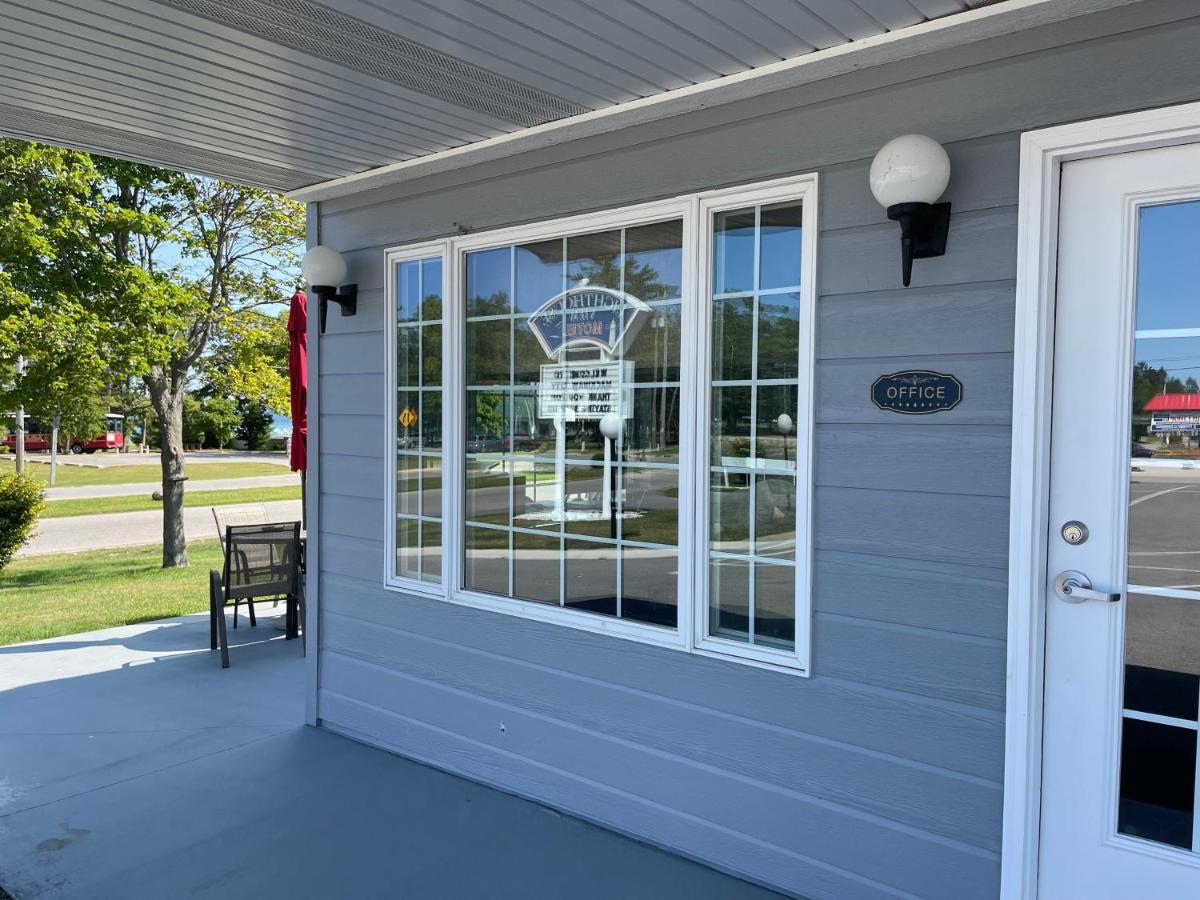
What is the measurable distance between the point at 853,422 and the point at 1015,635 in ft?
2.20

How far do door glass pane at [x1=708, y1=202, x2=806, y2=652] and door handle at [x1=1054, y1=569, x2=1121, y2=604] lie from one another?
27.0 inches

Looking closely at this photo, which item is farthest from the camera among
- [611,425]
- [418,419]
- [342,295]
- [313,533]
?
[313,533]

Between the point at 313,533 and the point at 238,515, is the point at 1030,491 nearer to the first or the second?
the point at 313,533

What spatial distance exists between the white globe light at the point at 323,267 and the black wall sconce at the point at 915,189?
2.38 metres

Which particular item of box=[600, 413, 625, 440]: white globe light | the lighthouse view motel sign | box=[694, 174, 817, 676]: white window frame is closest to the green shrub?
the lighthouse view motel sign

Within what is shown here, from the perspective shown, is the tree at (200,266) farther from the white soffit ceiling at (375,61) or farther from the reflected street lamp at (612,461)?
the reflected street lamp at (612,461)

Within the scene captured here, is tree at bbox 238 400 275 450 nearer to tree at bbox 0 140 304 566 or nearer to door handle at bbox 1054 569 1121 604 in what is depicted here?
tree at bbox 0 140 304 566

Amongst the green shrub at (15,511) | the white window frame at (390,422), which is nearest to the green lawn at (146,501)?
the green shrub at (15,511)

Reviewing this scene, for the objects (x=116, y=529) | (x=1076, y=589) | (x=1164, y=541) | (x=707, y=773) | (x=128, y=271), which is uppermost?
(x=128, y=271)

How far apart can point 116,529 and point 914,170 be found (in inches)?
499

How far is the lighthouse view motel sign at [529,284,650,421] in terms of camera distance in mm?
2834

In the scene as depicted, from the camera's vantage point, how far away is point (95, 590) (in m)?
7.30

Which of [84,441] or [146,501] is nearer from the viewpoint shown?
[146,501]

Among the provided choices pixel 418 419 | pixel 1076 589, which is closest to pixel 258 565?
pixel 418 419
